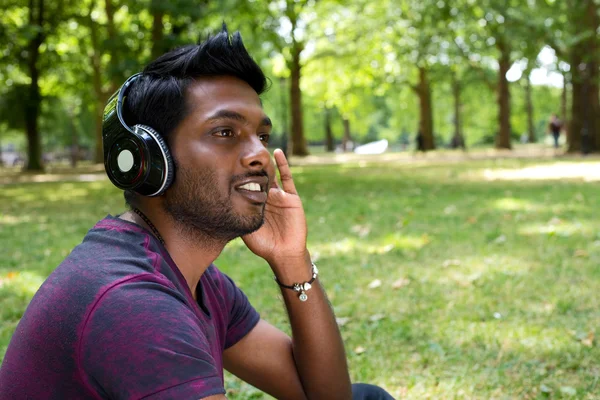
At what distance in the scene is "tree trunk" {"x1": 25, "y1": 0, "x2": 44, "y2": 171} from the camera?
94.2 ft

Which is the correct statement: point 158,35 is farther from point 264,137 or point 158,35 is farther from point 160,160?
point 160,160

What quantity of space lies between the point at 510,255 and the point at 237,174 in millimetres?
5483

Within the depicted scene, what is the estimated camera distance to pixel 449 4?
1623 cm

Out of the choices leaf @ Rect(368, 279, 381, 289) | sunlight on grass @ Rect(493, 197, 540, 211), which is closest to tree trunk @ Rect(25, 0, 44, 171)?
sunlight on grass @ Rect(493, 197, 540, 211)

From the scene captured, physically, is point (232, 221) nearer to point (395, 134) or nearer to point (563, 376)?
point (563, 376)

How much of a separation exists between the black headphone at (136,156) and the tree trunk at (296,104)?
28702 millimetres

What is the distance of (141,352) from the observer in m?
1.39

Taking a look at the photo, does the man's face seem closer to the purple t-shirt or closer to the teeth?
the teeth

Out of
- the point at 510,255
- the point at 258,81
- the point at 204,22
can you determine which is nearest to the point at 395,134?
the point at 204,22

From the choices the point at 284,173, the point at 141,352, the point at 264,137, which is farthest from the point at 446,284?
the point at 141,352

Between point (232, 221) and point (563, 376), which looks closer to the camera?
point (232, 221)

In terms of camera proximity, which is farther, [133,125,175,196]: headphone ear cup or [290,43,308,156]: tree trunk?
[290,43,308,156]: tree trunk

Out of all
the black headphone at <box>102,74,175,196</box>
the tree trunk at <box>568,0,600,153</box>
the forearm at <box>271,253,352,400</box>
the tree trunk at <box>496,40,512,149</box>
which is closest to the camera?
the black headphone at <box>102,74,175,196</box>

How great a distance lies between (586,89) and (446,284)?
20.5m
